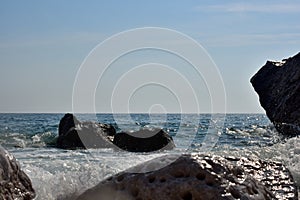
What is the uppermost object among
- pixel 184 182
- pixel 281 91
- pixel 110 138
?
pixel 184 182

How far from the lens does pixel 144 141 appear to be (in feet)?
52.3

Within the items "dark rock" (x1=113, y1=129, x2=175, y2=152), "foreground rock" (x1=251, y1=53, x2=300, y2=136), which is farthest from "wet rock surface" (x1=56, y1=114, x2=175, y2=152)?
"foreground rock" (x1=251, y1=53, x2=300, y2=136)

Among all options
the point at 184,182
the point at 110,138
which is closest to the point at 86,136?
the point at 110,138

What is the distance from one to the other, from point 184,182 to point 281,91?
43.3 ft

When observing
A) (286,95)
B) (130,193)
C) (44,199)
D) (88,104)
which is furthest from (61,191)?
(286,95)

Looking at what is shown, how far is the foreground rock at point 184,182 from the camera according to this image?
13.7ft

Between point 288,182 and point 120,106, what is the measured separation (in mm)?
1918

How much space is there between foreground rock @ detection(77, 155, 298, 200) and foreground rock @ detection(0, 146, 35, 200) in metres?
0.82

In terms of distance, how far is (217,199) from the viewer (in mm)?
4109

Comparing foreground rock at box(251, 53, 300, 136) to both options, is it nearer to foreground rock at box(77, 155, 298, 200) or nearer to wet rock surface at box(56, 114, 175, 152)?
wet rock surface at box(56, 114, 175, 152)

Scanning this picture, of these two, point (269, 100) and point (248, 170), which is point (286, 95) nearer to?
point (269, 100)

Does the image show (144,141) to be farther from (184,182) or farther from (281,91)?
(184,182)

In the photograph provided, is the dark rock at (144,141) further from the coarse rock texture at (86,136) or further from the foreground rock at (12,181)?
the foreground rock at (12,181)

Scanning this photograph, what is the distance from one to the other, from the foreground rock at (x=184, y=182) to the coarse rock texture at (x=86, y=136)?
12.5 m
